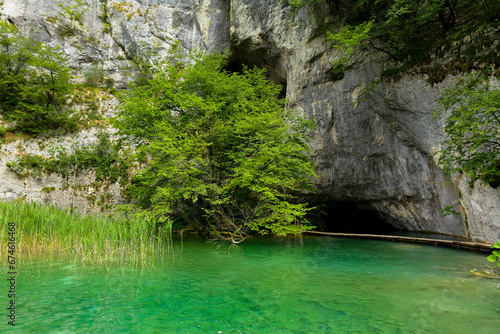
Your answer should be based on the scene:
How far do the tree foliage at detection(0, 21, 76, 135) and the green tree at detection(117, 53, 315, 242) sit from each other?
6.66 metres

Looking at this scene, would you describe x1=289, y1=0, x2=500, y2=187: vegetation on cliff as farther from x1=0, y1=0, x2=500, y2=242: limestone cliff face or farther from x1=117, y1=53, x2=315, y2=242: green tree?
x1=117, y1=53, x2=315, y2=242: green tree

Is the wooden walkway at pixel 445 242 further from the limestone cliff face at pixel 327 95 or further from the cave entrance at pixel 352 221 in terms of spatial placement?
the cave entrance at pixel 352 221

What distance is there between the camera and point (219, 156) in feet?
34.2

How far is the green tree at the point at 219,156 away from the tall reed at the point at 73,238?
7.87 feet

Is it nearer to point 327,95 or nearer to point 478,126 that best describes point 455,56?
point 478,126

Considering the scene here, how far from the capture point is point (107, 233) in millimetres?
6000

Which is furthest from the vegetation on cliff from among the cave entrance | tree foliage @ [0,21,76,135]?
tree foliage @ [0,21,76,135]

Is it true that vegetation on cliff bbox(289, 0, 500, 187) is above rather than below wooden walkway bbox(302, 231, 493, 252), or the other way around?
above

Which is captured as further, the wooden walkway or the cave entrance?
the cave entrance

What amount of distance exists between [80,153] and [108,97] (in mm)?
4617

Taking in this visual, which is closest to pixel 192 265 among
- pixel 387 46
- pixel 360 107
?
pixel 360 107

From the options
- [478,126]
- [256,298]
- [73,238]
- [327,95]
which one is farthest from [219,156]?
[478,126]

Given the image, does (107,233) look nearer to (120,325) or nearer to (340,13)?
(120,325)

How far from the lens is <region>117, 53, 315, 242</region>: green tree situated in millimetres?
8867
